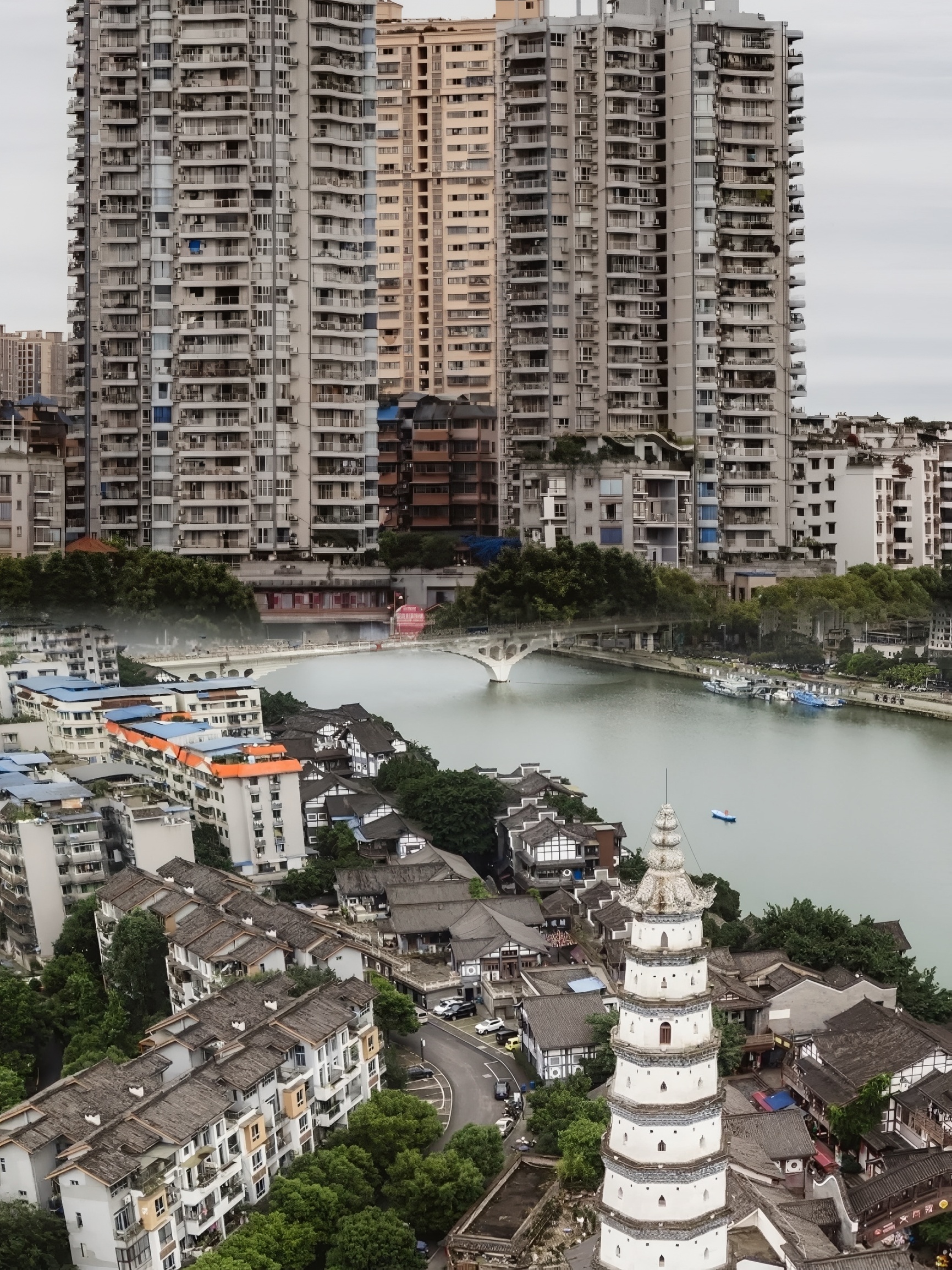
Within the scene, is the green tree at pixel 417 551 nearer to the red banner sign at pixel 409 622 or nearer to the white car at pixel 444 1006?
the red banner sign at pixel 409 622

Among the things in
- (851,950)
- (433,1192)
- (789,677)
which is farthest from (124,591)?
(433,1192)

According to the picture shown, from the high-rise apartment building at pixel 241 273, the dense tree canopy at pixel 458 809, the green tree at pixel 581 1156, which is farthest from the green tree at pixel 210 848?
the high-rise apartment building at pixel 241 273

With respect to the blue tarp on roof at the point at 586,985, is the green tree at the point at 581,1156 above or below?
below

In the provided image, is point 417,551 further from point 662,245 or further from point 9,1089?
point 9,1089

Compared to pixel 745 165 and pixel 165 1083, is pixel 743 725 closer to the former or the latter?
pixel 745 165

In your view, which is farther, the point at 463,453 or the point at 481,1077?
the point at 463,453

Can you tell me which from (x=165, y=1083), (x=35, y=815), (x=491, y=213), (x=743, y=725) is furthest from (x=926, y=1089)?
(x=491, y=213)

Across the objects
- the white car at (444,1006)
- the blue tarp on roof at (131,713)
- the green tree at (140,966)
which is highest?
the blue tarp on roof at (131,713)
